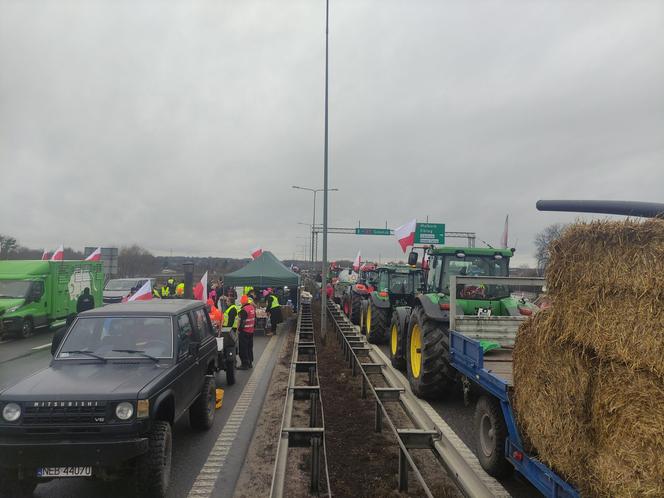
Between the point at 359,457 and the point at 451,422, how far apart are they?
1.93m

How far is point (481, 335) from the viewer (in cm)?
612

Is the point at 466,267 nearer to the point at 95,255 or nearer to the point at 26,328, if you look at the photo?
the point at 26,328

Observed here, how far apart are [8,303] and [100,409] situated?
42.6 ft

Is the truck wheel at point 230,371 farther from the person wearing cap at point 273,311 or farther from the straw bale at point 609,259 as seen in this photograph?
the person wearing cap at point 273,311

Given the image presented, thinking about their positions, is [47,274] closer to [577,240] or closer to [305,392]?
[305,392]

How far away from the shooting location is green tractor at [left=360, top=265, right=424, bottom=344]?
43.2 feet

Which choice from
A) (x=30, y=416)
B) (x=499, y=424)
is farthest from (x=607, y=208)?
(x=30, y=416)

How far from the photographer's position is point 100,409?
12.9 feet

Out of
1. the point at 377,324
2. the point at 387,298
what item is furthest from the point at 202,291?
the point at 387,298

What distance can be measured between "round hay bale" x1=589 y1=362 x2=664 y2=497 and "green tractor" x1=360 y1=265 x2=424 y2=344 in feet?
28.3

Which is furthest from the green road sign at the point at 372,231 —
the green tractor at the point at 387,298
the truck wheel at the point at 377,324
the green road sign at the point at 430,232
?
the truck wheel at the point at 377,324

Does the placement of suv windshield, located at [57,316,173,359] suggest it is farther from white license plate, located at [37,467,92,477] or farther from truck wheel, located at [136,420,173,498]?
white license plate, located at [37,467,92,477]

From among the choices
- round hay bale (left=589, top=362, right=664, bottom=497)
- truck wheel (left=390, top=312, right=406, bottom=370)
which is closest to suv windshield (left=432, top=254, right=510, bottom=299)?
truck wheel (left=390, top=312, right=406, bottom=370)

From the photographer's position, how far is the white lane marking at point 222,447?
4551 mm
